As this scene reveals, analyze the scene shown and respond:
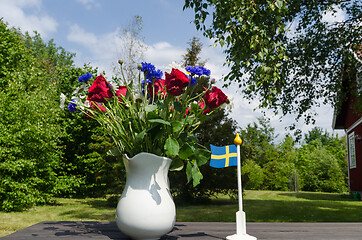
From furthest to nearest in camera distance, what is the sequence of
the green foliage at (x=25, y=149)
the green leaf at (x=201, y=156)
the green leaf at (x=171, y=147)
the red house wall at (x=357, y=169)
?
the red house wall at (x=357, y=169) → the green foliage at (x=25, y=149) → the green leaf at (x=201, y=156) → the green leaf at (x=171, y=147)

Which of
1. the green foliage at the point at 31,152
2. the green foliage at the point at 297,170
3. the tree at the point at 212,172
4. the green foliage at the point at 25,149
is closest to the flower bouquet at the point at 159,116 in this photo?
the green foliage at the point at 31,152

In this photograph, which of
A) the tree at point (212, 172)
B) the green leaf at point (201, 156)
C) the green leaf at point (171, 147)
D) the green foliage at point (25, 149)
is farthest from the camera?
the tree at point (212, 172)

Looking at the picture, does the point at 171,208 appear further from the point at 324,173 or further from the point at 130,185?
the point at 324,173

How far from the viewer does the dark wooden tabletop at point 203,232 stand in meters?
1.68

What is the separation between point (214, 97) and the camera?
1.62 metres

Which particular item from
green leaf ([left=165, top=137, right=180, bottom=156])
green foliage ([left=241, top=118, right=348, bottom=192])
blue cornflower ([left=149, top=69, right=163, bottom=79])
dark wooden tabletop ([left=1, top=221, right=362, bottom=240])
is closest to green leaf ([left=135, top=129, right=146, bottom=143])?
green leaf ([left=165, top=137, right=180, bottom=156])

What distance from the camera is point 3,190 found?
23.7 ft

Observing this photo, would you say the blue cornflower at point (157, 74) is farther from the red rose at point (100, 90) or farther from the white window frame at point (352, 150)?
the white window frame at point (352, 150)

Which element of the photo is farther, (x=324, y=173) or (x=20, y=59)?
(x=324, y=173)

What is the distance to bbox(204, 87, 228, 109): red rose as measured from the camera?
162 centimetres

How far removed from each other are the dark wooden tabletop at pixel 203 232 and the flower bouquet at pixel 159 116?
41cm

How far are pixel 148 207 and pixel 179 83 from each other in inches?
22.3

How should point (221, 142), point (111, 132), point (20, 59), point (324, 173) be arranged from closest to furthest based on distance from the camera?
point (111, 132)
point (221, 142)
point (20, 59)
point (324, 173)

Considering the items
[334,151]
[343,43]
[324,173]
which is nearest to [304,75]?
[343,43]
